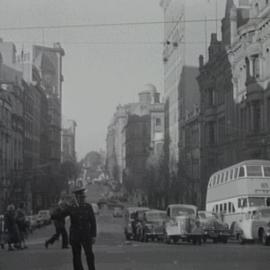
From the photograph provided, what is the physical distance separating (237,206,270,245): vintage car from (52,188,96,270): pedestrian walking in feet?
72.5

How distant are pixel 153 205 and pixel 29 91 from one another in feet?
95.6

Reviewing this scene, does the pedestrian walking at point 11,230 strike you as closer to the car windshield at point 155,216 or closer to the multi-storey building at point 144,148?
the car windshield at point 155,216

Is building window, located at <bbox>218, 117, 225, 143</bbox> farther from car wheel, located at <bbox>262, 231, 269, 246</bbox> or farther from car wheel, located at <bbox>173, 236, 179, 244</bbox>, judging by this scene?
car wheel, located at <bbox>262, 231, 269, 246</bbox>

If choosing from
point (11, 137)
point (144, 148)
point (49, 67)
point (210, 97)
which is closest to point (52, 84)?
point (49, 67)

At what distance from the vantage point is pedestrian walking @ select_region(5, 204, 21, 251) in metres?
28.5

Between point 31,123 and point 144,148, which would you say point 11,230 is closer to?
point 31,123

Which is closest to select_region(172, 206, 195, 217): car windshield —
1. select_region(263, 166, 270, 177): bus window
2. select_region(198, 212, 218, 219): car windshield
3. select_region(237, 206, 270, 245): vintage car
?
select_region(198, 212, 218, 219): car windshield

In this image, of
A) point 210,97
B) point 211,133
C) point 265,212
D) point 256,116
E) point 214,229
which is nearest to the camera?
point 265,212

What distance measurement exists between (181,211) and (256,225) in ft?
18.4

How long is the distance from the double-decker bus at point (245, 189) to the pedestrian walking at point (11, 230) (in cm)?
1409

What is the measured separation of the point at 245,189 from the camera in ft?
136

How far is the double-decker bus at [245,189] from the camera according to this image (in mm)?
40750

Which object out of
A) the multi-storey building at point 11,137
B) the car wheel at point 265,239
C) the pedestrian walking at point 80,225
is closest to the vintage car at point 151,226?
the car wheel at point 265,239

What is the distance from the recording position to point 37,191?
348 ft
